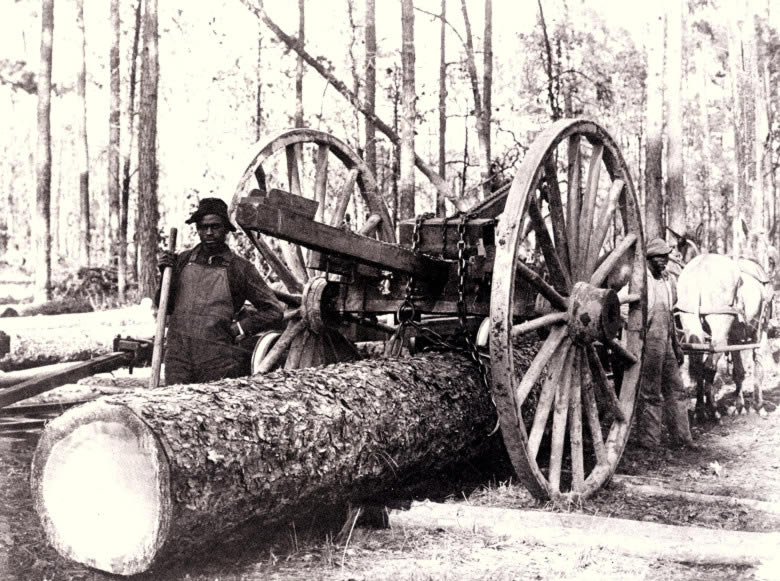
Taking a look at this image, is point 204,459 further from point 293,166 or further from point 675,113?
point 675,113

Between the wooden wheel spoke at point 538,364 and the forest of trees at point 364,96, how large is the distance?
4.49 feet

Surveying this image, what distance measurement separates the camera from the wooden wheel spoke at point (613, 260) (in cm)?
540

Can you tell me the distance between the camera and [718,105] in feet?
135

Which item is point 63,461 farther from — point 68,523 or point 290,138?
point 290,138

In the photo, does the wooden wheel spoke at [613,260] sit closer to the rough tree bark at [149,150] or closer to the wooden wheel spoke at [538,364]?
the wooden wheel spoke at [538,364]

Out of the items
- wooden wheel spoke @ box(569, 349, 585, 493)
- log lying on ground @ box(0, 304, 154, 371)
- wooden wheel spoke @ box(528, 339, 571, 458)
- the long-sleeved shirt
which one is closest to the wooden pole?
the long-sleeved shirt

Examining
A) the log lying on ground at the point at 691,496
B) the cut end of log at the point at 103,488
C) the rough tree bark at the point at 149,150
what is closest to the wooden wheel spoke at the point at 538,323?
the log lying on ground at the point at 691,496

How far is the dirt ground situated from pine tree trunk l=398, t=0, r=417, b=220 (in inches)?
256

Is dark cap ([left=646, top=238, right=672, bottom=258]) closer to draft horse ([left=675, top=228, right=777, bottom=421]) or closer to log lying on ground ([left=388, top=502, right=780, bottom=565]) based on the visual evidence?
draft horse ([left=675, top=228, right=777, bottom=421])

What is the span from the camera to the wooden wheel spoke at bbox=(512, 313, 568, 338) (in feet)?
14.7

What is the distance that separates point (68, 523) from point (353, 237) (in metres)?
2.10

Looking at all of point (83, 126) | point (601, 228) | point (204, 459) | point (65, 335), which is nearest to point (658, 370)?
point (601, 228)

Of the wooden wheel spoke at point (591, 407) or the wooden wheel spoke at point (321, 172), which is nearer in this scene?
the wooden wheel spoke at point (591, 407)

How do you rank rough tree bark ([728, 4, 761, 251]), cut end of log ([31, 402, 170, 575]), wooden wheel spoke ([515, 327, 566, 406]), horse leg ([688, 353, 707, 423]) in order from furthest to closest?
rough tree bark ([728, 4, 761, 251]), horse leg ([688, 353, 707, 423]), wooden wheel spoke ([515, 327, 566, 406]), cut end of log ([31, 402, 170, 575])
